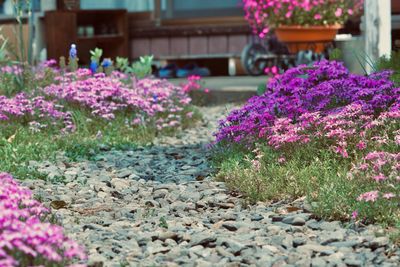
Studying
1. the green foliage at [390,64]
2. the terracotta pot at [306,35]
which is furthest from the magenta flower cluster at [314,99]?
the terracotta pot at [306,35]

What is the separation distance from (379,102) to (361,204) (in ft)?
4.44

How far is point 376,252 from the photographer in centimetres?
364

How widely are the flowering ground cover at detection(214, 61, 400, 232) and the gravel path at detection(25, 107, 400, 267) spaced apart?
13 cm

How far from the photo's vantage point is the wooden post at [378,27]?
27.1 ft

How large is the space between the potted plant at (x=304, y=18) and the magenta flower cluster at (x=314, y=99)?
483 centimetres

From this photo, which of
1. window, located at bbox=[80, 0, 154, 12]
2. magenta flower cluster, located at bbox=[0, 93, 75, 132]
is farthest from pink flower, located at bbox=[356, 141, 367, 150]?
window, located at bbox=[80, 0, 154, 12]

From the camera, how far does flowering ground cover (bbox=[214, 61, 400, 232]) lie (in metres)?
4.19

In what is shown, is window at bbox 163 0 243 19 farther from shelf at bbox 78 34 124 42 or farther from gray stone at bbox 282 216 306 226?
gray stone at bbox 282 216 306 226

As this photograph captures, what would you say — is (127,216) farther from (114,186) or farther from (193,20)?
(193,20)

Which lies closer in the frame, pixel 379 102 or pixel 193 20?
pixel 379 102

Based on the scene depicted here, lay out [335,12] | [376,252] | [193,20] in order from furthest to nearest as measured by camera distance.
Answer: [193,20], [335,12], [376,252]

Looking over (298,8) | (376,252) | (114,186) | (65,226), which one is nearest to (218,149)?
(114,186)

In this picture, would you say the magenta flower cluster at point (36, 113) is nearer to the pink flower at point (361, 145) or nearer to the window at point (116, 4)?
the pink flower at point (361, 145)

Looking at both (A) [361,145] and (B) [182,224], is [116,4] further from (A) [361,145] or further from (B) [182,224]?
(B) [182,224]
